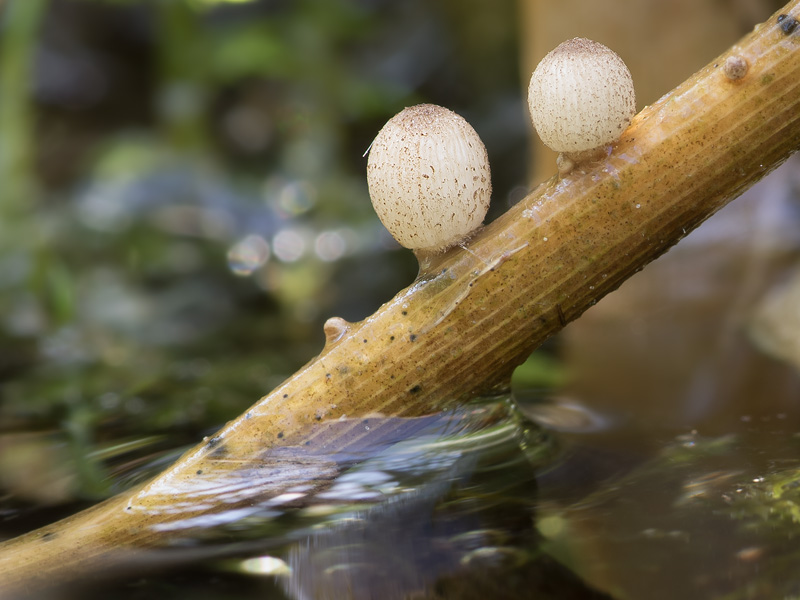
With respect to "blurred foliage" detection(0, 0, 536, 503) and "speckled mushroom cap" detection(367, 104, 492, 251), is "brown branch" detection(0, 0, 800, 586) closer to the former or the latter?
"speckled mushroom cap" detection(367, 104, 492, 251)

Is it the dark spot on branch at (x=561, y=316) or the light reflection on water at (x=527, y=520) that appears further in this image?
the dark spot on branch at (x=561, y=316)

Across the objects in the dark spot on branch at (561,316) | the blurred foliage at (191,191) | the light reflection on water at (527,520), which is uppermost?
the blurred foliage at (191,191)

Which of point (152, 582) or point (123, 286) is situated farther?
point (123, 286)

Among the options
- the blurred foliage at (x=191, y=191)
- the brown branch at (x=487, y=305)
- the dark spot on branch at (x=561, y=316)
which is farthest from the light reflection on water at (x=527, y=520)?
the blurred foliage at (x=191, y=191)

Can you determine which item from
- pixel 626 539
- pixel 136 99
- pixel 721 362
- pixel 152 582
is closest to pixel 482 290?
pixel 626 539

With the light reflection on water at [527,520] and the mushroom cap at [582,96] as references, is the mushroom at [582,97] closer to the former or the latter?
the mushroom cap at [582,96]

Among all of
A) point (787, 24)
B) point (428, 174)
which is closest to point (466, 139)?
point (428, 174)

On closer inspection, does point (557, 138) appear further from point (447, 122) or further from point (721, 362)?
point (721, 362)
